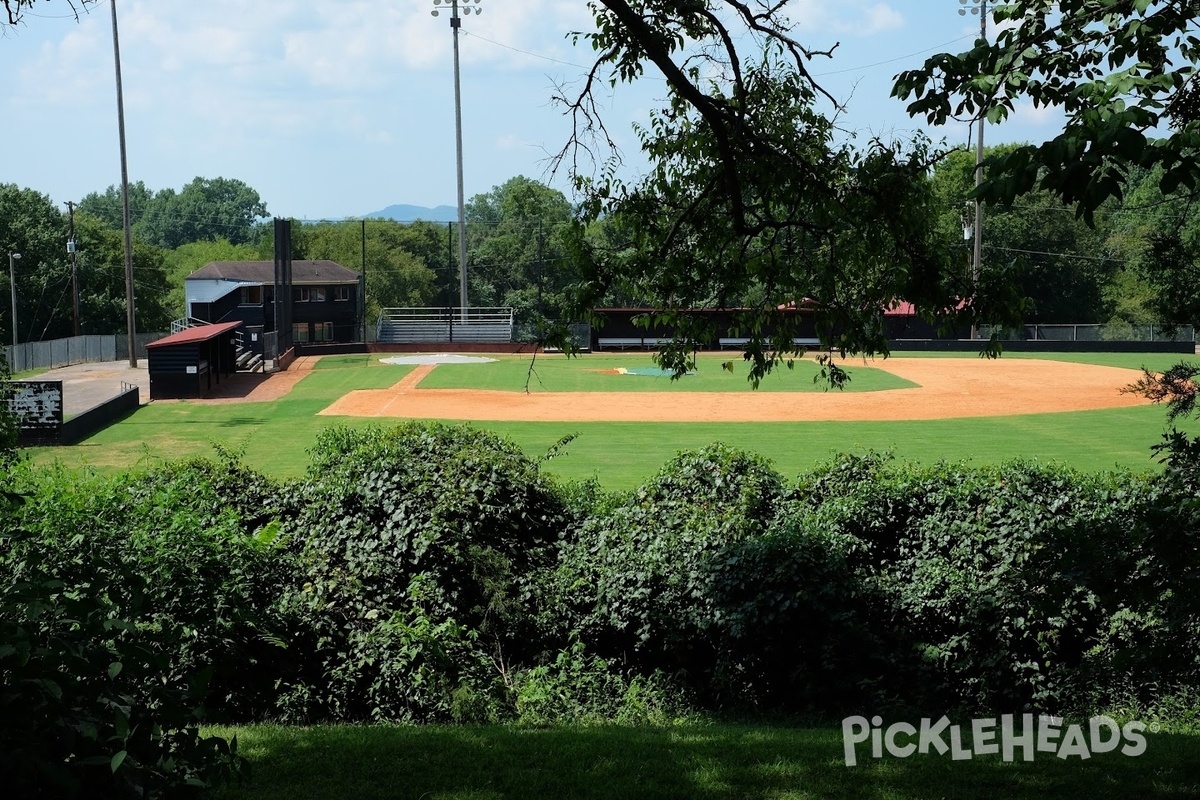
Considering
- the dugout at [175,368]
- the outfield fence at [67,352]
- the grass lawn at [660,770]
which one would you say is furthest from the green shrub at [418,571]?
the outfield fence at [67,352]

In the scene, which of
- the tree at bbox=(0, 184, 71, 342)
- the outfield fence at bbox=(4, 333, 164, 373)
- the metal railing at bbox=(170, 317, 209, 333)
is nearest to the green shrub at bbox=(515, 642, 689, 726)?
the outfield fence at bbox=(4, 333, 164, 373)

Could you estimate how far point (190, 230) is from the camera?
190375 mm

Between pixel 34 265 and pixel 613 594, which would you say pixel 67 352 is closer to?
pixel 34 265

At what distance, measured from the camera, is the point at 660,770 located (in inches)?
251

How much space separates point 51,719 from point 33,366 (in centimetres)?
5586

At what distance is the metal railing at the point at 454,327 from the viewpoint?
221 ft

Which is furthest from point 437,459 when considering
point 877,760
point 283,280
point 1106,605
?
point 283,280

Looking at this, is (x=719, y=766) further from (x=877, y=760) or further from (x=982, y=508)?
(x=982, y=508)

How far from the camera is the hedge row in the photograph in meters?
8.73

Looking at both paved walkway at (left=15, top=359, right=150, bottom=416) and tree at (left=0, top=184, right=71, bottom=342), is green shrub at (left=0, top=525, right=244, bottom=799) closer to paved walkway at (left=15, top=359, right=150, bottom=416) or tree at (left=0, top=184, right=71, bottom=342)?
paved walkway at (left=15, top=359, right=150, bottom=416)

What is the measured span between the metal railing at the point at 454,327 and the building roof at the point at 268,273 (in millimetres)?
4780

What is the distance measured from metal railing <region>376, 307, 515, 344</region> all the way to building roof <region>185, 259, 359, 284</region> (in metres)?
4.78

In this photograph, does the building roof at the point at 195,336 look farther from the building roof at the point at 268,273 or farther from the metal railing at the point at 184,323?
the building roof at the point at 268,273

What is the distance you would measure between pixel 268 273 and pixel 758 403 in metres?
49.2
